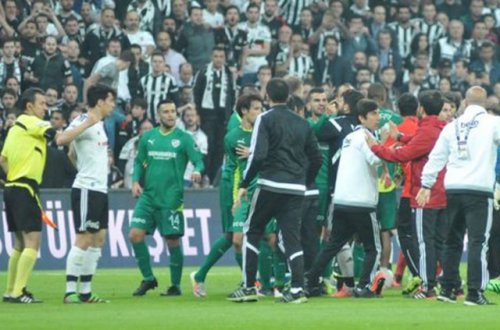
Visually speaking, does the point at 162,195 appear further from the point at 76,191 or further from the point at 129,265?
the point at 129,265

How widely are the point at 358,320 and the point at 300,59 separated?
1685 cm

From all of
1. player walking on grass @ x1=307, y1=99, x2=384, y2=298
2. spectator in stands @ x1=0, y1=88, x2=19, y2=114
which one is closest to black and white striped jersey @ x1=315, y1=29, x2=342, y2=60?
spectator in stands @ x1=0, y1=88, x2=19, y2=114

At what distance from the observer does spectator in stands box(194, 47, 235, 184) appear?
29984mm

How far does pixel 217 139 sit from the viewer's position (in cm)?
3028

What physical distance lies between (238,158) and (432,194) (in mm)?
2478

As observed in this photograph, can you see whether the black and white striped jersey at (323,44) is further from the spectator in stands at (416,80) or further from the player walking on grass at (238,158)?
the player walking on grass at (238,158)

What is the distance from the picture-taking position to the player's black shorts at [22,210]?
1866cm

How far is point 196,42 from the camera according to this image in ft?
102

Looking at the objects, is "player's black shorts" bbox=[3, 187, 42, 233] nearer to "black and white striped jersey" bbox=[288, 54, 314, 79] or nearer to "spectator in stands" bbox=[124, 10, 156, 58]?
"spectator in stands" bbox=[124, 10, 156, 58]

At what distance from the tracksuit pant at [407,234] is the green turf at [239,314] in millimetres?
436

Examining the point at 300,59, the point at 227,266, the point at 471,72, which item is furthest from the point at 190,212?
the point at 471,72

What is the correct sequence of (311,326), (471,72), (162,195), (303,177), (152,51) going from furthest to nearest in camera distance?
1. (471,72)
2. (152,51)
3. (162,195)
4. (303,177)
5. (311,326)

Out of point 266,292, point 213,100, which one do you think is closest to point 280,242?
point 266,292

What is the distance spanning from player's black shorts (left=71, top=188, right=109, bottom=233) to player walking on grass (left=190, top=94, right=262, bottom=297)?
65.8 inches
